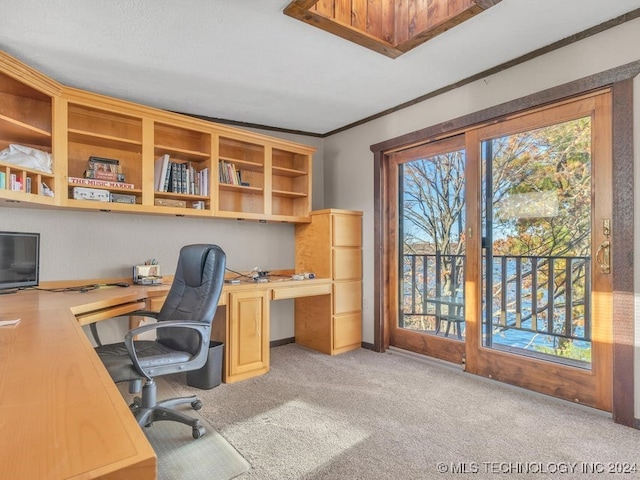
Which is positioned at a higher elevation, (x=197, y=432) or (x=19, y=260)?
(x=19, y=260)

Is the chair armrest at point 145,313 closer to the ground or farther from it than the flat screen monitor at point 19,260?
closer to the ground

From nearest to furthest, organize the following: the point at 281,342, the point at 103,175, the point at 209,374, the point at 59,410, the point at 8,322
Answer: the point at 59,410 < the point at 8,322 < the point at 209,374 < the point at 103,175 < the point at 281,342

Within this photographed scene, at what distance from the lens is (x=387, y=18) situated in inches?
93.5

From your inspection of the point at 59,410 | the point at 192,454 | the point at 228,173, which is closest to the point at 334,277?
the point at 228,173

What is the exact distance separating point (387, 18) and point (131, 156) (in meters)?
2.36

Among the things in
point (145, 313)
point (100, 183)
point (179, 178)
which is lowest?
point (145, 313)

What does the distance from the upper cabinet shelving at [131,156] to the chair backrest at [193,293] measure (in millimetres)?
947

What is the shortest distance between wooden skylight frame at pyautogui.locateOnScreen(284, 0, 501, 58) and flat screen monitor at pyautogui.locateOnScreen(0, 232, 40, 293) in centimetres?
239

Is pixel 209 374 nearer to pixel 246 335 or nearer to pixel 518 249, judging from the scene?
pixel 246 335

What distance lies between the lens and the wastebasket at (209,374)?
273 cm

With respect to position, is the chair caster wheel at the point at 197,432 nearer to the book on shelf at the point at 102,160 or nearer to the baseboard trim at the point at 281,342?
the baseboard trim at the point at 281,342

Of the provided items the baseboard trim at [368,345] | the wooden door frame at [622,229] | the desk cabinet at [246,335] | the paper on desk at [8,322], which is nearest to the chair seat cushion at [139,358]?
the paper on desk at [8,322]

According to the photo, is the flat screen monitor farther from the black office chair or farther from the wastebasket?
the wastebasket

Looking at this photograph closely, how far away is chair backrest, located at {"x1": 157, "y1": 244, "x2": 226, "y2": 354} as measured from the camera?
2088mm
